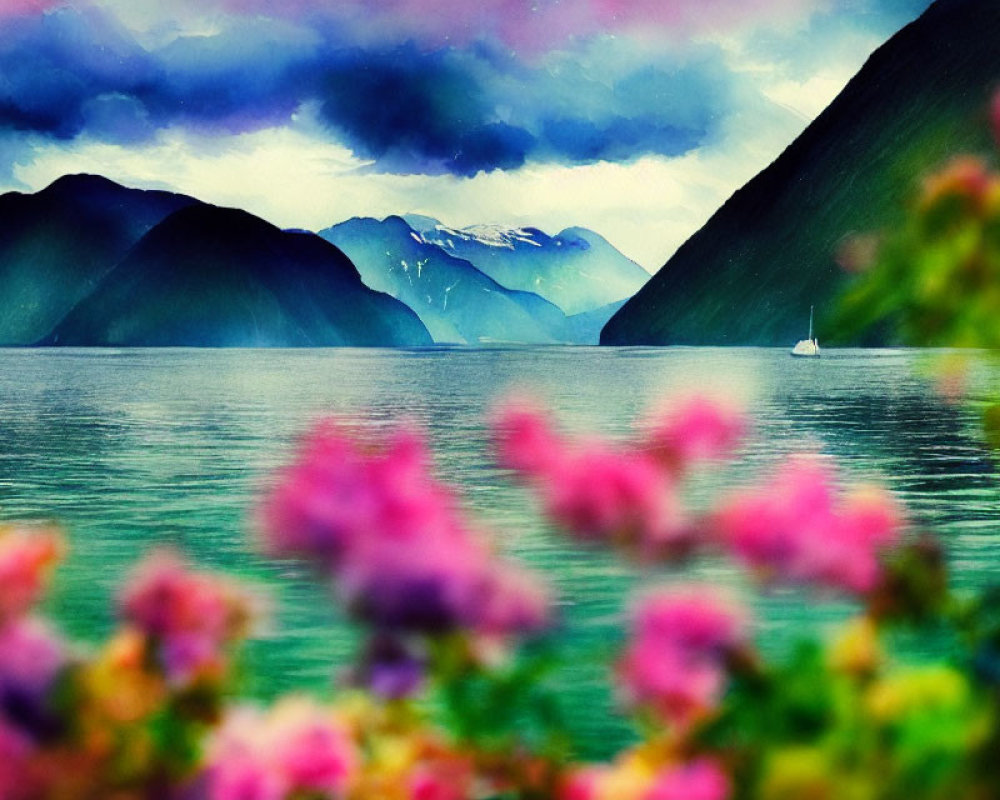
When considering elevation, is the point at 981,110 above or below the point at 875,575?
above

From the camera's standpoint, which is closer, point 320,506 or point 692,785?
point 692,785

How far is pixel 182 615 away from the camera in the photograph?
2051 millimetres

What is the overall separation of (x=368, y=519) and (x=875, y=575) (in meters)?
0.74

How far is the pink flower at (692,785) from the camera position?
161cm

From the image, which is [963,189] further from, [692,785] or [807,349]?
[807,349]

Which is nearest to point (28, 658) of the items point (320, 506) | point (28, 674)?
point (28, 674)

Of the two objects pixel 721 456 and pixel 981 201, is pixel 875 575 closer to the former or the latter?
pixel 721 456

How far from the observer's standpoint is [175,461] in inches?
927

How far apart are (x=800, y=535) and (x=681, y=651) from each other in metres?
0.22

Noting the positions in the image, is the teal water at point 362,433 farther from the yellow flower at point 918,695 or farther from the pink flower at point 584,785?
the yellow flower at point 918,695

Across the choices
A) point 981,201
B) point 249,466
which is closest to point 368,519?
point 981,201

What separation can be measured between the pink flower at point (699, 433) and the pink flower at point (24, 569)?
0.82 meters

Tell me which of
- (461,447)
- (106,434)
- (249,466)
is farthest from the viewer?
(106,434)

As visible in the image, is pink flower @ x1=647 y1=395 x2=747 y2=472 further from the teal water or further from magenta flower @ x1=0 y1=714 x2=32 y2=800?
magenta flower @ x1=0 y1=714 x2=32 y2=800
